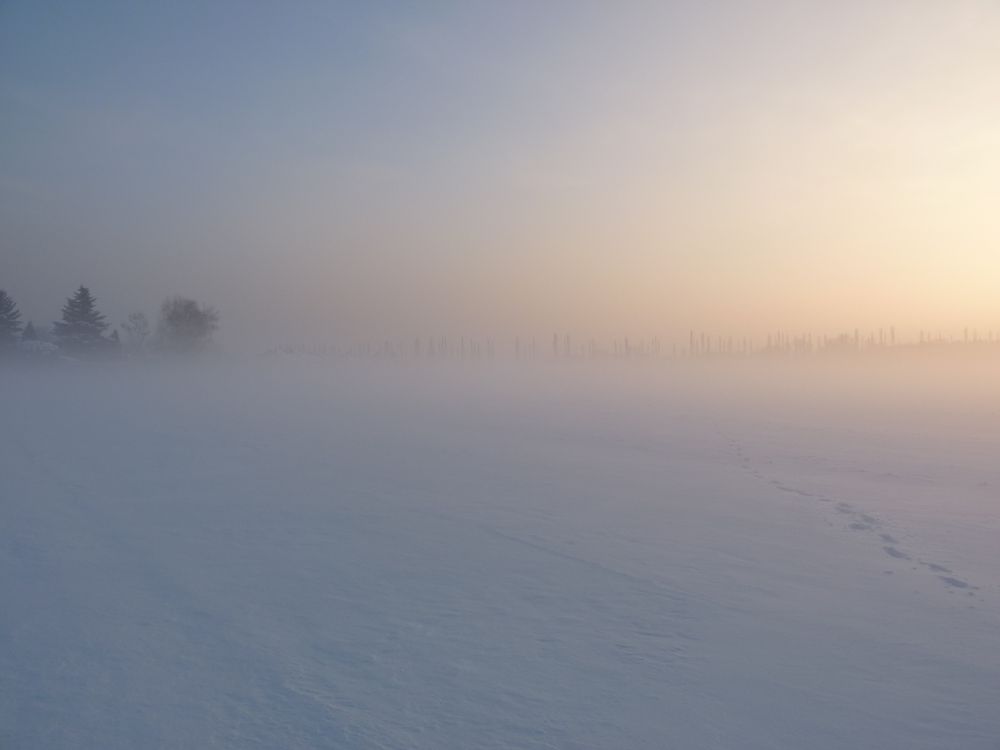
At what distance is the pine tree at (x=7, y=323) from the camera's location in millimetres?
58375

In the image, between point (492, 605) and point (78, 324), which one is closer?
point (492, 605)

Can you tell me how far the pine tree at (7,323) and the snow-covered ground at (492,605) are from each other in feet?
166

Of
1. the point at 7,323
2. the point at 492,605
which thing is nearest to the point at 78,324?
the point at 7,323

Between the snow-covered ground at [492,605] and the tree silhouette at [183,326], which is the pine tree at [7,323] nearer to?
the tree silhouette at [183,326]

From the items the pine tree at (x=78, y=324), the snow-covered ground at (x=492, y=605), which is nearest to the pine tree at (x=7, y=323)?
the pine tree at (x=78, y=324)

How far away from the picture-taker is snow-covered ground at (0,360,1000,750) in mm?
4727

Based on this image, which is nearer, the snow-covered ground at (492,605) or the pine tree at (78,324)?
the snow-covered ground at (492,605)

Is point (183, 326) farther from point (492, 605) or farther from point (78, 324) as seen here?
point (492, 605)

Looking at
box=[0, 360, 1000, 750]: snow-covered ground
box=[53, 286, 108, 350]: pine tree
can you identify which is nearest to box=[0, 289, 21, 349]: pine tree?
box=[53, 286, 108, 350]: pine tree

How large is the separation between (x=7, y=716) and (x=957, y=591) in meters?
8.93

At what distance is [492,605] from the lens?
6.98 metres

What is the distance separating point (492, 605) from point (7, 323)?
66.3 meters

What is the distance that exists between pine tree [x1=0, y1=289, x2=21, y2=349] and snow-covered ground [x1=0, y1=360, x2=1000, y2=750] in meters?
50.7

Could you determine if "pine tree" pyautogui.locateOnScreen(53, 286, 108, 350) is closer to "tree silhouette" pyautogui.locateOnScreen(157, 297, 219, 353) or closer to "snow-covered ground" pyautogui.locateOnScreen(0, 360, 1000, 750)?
"tree silhouette" pyautogui.locateOnScreen(157, 297, 219, 353)
